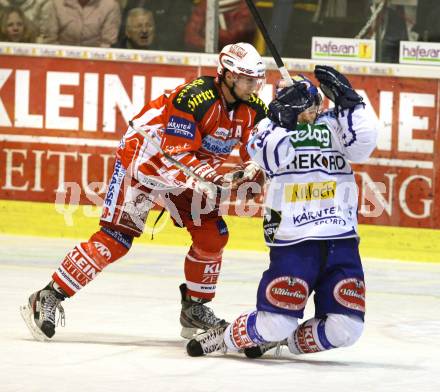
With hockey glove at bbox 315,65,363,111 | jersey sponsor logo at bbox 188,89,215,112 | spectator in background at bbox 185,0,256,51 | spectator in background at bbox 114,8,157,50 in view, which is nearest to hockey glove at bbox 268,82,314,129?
hockey glove at bbox 315,65,363,111

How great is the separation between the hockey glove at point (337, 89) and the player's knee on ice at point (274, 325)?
82 cm

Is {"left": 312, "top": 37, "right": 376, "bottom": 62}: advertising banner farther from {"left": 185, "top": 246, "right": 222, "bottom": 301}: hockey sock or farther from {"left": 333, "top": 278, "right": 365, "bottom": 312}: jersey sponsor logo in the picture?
{"left": 333, "top": 278, "right": 365, "bottom": 312}: jersey sponsor logo

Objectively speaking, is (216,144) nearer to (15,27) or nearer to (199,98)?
(199,98)

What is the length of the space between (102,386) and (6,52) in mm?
5288

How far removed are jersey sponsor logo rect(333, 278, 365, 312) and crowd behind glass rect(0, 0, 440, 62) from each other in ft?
13.6

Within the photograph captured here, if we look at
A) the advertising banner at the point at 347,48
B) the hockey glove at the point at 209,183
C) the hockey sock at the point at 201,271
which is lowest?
the hockey sock at the point at 201,271

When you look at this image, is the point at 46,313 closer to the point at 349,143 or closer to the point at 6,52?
the point at 349,143

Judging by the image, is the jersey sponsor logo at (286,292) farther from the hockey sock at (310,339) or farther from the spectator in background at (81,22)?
the spectator in background at (81,22)

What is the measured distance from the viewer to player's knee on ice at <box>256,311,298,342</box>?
523 cm

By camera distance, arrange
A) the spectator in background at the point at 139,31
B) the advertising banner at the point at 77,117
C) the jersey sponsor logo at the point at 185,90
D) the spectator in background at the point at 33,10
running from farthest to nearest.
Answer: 1. the spectator in background at the point at 33,10
2. the spectator in background at the point at 139,31
3. the advertising banner at the point at 77,117
4. the jersey sponsor logo at the point at 185,90

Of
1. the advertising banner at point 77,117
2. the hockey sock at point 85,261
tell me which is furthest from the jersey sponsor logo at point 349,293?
the advertising banner at point 77,117

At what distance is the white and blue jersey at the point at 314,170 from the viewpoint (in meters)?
5.21

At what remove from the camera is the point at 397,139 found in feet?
30.1

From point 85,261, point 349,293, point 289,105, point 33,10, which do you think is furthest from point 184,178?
point 33,10
